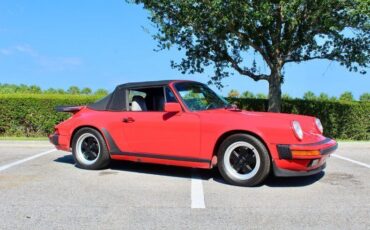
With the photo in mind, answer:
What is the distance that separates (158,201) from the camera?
5.56m

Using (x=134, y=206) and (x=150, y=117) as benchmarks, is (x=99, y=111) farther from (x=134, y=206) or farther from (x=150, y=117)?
(x=134, y=206)

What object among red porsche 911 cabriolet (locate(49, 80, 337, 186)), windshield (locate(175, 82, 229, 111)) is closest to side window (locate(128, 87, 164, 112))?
red porsche 911 cabriolet (locate(49, 80, 337, 186))

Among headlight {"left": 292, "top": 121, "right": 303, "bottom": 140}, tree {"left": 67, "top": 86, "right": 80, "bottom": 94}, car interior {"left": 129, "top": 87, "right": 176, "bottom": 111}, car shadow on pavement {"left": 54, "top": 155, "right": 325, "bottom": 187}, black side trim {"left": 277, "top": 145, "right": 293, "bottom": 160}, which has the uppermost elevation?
tree {"left": 67, "top": 86, "right": 80, "bottom": 94}

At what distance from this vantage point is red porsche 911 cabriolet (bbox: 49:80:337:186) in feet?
20.2

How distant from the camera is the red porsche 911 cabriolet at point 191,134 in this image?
20.2ft

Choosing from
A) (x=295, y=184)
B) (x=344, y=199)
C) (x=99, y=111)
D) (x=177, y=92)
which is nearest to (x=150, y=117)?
(x=177, y=92)

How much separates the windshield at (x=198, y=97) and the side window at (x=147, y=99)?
0.38 metres

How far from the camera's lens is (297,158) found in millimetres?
6035

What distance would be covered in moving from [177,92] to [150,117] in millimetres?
562

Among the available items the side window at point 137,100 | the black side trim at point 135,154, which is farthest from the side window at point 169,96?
the black side trim at point 135,154

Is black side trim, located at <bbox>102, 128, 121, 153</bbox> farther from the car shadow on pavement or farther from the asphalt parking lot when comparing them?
the car shadow on pavement

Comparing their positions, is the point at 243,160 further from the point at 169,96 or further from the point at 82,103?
the point at 82,103

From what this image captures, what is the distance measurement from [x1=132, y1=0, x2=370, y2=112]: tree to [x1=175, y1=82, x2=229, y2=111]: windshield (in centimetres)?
419

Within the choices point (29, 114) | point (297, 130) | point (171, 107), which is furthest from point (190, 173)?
point (29, 114)
